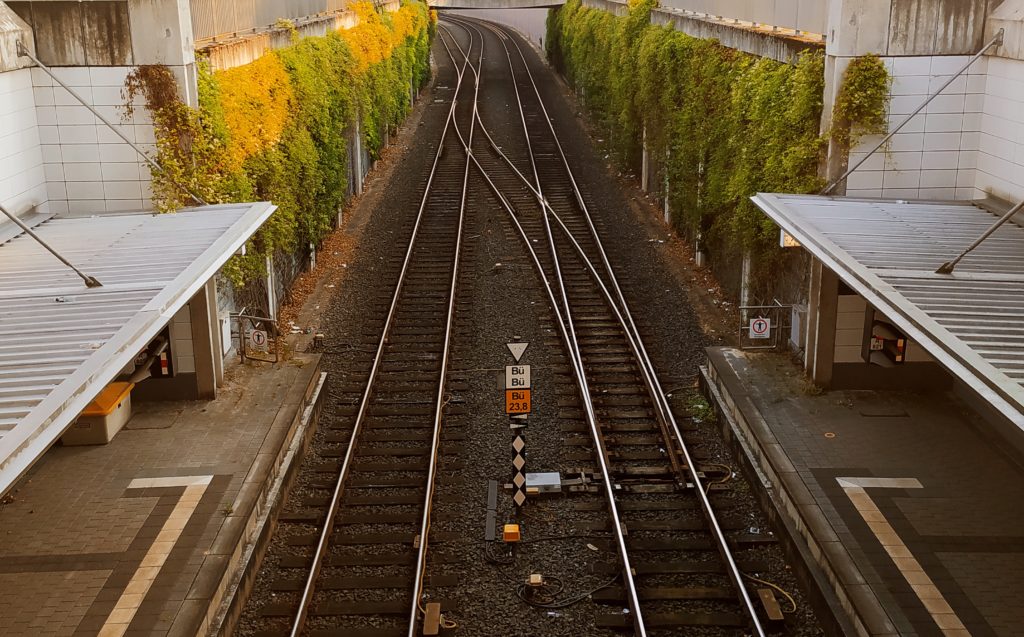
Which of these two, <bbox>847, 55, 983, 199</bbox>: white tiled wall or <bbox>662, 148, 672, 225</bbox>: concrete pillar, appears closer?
<bbox>847, 55, 983, 199</bbox>: white tiled wall

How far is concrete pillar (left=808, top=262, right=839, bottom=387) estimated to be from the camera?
1289 centimetres

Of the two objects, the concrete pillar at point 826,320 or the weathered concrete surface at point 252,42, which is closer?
the concrete pillar at point 826,320

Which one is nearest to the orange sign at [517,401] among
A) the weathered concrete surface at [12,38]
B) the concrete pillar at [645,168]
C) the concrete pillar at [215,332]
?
the concrete pillar at [215,332]

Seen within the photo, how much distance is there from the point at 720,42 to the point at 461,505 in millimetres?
11177

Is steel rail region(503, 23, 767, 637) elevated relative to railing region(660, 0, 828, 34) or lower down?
lower down

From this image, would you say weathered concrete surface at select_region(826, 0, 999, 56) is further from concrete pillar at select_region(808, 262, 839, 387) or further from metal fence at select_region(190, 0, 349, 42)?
metal fence at select_region(190, 0, 349, 42)

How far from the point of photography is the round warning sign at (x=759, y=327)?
14.1 meters

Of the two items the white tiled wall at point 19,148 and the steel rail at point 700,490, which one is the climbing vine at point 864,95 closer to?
the steel rail at point 700,490

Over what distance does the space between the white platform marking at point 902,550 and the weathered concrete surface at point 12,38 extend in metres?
11.2

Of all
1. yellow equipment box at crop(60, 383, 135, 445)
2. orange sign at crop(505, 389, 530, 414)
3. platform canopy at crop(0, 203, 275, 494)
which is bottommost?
yellow equipment box at crop(60, 383, 135, 445)

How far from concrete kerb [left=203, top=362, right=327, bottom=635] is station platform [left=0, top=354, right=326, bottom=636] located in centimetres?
2

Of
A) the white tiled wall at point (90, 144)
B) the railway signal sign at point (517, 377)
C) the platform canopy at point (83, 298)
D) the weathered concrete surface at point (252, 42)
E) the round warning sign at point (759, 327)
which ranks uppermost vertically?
the weathered concrete surface at point (252, 42)

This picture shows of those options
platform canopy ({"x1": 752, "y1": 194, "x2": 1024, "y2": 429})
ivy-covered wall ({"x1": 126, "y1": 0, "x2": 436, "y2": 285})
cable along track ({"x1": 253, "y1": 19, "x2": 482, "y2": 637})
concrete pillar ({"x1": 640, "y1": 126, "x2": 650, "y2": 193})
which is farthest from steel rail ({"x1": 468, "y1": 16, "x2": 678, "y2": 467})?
ivy-covered wall ({"x1": 126, "y1": 0, "x2": 436, "y2": 285})

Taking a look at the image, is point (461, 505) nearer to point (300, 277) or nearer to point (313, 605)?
point (313, 605)
